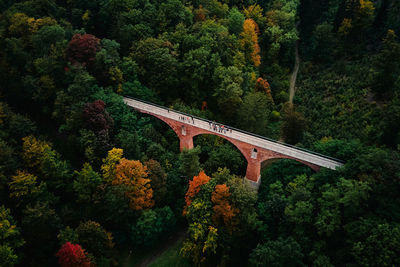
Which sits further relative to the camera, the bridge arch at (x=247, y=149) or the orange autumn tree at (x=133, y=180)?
the bridge arch at (x=247, y=149)

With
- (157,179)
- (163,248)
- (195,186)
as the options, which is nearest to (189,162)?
(195,186)

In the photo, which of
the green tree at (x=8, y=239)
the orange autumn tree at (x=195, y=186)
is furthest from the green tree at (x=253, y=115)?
the green tree at (x=8, y=239)

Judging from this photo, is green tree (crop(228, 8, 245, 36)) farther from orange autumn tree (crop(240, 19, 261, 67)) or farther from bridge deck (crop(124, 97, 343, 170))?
bridge deck (crop(124, 97, 343, 170))

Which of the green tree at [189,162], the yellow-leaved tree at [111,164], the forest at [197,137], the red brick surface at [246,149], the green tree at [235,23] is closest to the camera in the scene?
the forest at [197,137]

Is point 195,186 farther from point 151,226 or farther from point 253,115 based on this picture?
point 253,115

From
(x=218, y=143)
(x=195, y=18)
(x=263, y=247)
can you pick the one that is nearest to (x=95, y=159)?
(x=218, y=143)

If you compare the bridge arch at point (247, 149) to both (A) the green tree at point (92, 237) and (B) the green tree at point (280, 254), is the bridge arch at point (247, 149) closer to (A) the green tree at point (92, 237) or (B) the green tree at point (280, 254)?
(B) the green tree at point (280, 254)
